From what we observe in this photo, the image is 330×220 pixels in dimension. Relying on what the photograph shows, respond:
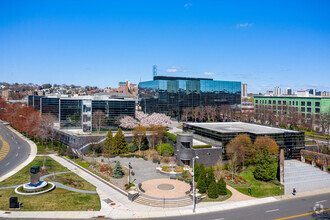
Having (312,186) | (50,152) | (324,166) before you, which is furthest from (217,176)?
(50,152)

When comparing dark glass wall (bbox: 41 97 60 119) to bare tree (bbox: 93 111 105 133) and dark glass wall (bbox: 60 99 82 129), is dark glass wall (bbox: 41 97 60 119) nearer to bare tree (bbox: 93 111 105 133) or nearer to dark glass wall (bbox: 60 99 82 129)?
dark glass wall (bbox: 60 99 82 129)

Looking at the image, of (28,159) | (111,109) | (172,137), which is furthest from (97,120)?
(172,137)

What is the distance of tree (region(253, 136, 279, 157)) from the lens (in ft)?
156

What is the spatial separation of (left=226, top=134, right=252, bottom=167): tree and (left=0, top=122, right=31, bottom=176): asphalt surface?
43.8m

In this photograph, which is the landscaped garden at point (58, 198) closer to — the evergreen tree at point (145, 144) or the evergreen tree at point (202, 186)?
the evergreen tree at point (202, 186)

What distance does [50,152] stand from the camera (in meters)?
62.5

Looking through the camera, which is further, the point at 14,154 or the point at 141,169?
the point at 14,154

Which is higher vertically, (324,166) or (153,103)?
(153,103)

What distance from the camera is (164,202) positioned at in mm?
32688

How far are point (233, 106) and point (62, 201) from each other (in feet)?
351

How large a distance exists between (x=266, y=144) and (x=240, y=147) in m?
5.47

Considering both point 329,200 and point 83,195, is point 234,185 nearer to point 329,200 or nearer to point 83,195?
point 329,200

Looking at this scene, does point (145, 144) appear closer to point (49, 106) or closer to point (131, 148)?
point (131, 148)

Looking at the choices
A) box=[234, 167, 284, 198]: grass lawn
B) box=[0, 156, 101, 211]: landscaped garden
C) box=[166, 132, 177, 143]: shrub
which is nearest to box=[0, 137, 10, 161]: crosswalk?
box=[0, 156, 101, 211]: landscaped garden
